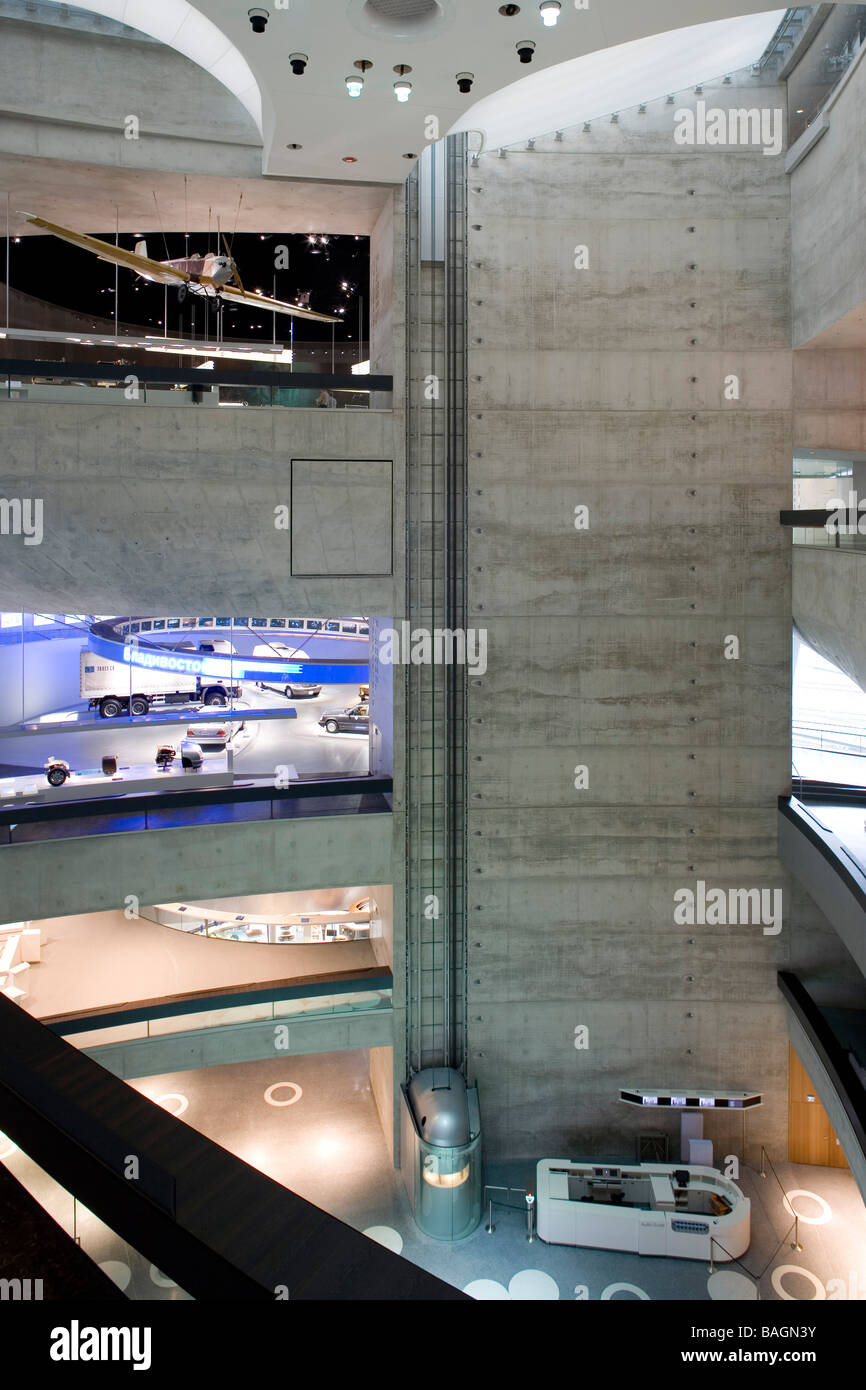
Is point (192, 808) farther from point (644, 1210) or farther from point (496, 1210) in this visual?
point (644, 1210)

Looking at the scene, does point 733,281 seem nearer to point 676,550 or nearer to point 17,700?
point 676,550

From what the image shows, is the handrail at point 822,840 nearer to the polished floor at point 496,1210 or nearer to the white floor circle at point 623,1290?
the polished floor at point 496,1210

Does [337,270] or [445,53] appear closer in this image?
[445,53]

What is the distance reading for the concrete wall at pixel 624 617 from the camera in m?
12.5

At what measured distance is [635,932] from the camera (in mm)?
13117

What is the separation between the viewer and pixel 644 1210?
11539mm

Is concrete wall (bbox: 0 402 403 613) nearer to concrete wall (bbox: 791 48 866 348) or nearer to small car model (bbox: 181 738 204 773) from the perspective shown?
small car model (bbox: 181 738 204 773)

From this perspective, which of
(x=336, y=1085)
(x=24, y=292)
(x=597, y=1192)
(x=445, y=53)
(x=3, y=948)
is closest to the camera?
(x=445, y=53)

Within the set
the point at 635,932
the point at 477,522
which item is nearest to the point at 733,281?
the point at 477,522

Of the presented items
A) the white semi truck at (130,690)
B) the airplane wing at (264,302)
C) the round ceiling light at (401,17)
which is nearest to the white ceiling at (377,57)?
the round ceiling light at (401,17)

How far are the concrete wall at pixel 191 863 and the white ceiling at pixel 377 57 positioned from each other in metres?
8.36

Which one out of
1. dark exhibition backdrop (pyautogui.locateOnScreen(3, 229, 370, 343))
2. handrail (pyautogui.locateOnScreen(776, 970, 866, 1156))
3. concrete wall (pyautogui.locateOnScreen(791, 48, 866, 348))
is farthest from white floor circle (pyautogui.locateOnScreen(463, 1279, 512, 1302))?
dark exhibition backdrop (pyautogui.locateOnScreen(3, 229, 370, 343))

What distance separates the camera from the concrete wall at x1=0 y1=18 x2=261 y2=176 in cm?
1098

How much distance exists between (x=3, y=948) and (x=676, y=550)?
37.9 ft
